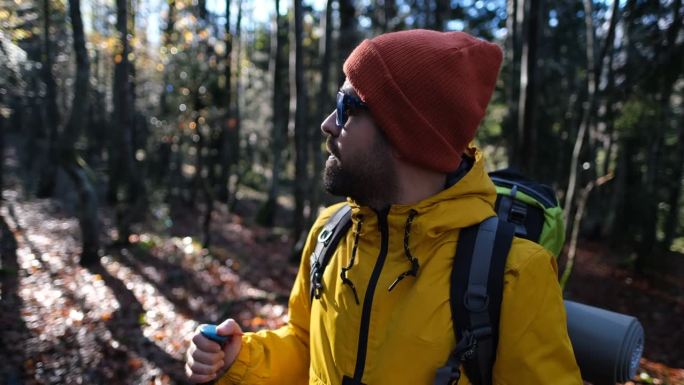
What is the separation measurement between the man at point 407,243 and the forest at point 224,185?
4628mm

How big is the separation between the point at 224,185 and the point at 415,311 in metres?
21.8

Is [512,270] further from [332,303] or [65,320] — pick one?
[65,320]

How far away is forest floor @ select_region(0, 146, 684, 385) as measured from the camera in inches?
235

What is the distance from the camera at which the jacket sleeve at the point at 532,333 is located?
5.04ft

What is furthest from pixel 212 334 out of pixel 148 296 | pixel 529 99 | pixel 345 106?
pixel 148 296

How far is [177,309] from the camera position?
839 cm

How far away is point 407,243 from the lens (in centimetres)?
177

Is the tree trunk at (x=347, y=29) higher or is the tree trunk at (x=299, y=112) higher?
the tree trunk at (x=347, y=29)

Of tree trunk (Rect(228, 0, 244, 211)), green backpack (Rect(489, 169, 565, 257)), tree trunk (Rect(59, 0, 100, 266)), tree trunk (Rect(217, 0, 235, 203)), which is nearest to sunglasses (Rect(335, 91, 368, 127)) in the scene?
green backpack (Rect(489, 169, 565, 257))

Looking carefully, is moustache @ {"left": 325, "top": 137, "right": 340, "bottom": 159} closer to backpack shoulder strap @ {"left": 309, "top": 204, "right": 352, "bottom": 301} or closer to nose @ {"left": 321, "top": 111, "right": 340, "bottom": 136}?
nose @ {"left": 321, "top": 111, "right": 340, "bottom": 136}

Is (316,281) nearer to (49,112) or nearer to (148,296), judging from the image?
(148,296)

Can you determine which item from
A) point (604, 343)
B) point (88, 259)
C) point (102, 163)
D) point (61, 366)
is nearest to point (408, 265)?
point (604, 343)

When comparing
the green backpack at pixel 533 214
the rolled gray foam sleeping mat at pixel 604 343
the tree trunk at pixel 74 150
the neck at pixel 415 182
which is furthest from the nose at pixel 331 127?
the tree trunk at pixel 74 150

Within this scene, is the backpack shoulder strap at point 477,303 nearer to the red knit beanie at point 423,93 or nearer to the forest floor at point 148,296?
the red knit beanie at point 423,93
